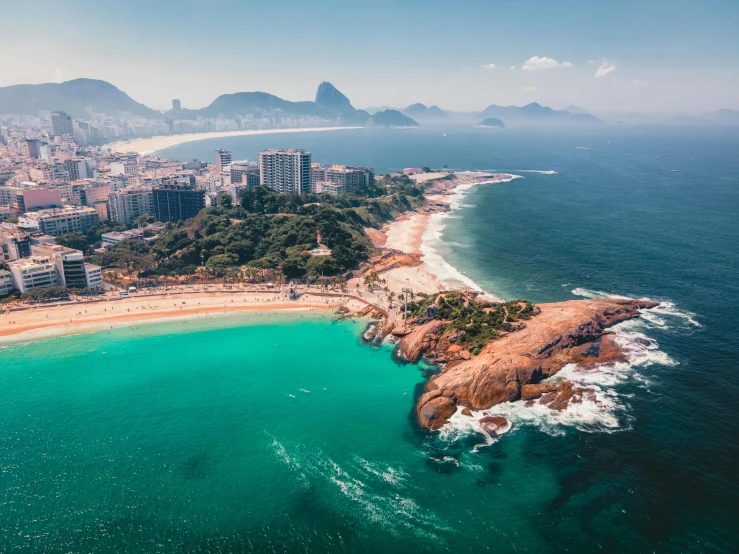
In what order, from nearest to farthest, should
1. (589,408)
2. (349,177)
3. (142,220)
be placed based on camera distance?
(589,408)
(142,220)
(349,177)

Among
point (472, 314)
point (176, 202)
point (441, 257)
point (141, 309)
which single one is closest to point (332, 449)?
point (472, 314)

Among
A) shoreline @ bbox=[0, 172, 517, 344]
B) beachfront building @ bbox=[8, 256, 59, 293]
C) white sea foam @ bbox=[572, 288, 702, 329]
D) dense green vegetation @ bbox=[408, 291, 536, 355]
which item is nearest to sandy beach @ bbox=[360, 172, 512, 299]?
shoreline @ bbox=[0, 172, 517, 344]

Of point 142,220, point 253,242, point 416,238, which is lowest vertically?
point 142,220

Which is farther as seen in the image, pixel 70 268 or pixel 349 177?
pixel 349 177

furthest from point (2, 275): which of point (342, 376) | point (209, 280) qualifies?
point (342, 376)

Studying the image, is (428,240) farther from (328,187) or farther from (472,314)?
(328,187)

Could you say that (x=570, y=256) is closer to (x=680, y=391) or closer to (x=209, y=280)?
(x=680, y=391)

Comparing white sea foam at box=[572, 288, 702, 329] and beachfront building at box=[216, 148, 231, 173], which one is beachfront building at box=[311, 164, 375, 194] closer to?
beachfront building at box=[216, 148, 231, 173]
